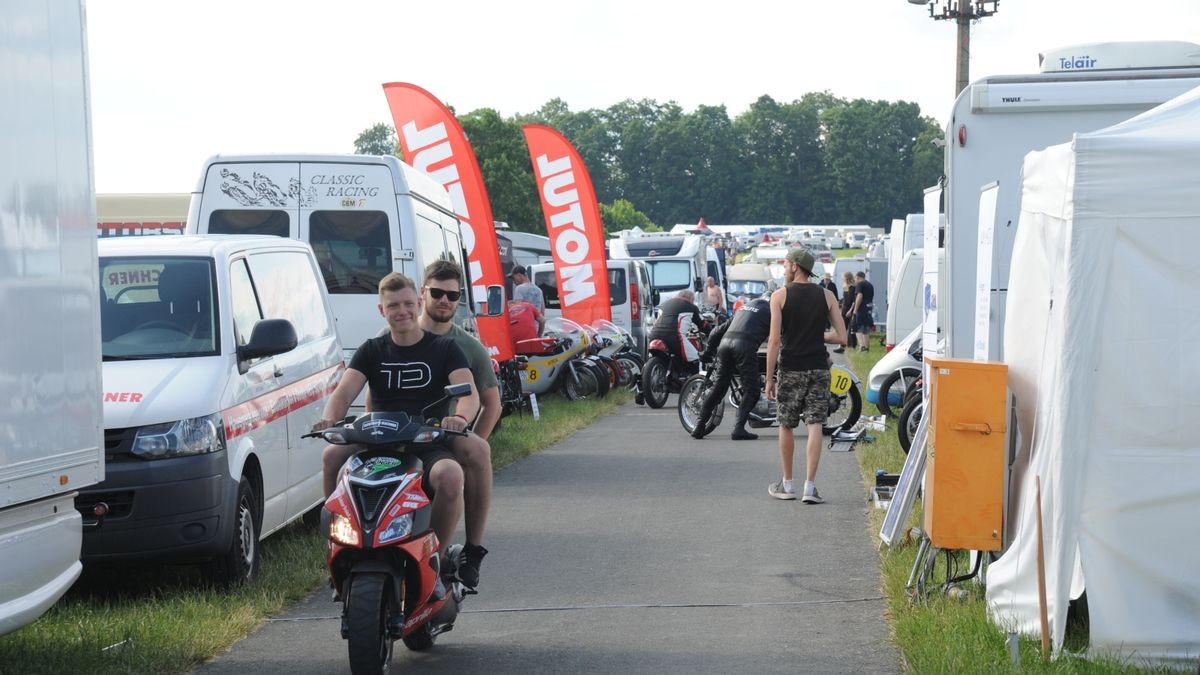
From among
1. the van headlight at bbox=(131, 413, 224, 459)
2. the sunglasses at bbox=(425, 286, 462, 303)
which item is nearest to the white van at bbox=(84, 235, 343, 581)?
the van headlight at bbox=(131, 413, 224, 459)

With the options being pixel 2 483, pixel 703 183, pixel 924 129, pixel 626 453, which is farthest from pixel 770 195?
pixel 2 483

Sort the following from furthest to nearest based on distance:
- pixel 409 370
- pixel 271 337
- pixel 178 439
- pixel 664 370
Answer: pixel 664 370 < pixel 271 337 < pixel 178 439 < pixel 409 370

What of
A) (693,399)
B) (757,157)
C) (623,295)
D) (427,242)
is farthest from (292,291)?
(757,157)

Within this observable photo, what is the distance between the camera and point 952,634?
6473 mm

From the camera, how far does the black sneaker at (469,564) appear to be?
663 centimetres

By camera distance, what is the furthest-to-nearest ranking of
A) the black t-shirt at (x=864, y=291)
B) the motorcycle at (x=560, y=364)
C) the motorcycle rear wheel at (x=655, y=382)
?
the black t-shirt at (x=864, y=291) → the motorcycle rear wheel at (x=655, y=382) → the motorcycle at (x=560, y=364)

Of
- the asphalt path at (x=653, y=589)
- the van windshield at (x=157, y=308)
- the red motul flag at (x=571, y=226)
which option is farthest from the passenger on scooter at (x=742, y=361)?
the red motul flag at (x=571, y=226)

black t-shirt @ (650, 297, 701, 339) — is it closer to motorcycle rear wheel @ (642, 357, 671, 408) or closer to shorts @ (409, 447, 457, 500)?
motorcycle rear wheel @ (642, 357, 671, 408)

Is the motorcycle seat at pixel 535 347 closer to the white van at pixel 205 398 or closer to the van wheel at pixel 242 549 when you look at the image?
the white van at pixel 205 398

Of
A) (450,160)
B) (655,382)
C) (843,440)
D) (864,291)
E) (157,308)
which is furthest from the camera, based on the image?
(864,291)

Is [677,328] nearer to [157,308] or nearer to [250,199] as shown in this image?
[250,199]

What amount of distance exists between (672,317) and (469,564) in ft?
46.2

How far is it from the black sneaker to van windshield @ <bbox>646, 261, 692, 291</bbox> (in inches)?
1051

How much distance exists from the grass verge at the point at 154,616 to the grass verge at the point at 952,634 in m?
3.08
